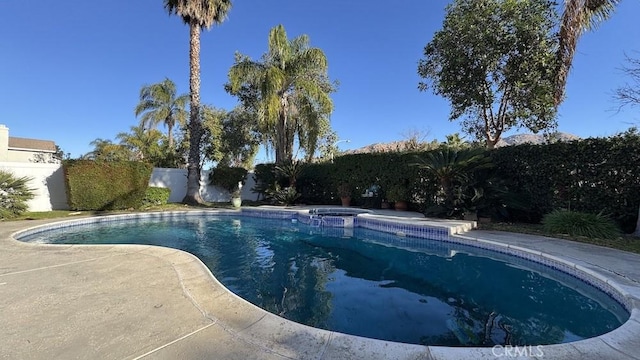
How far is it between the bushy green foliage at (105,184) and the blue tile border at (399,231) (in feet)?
5.89

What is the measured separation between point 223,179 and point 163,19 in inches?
369

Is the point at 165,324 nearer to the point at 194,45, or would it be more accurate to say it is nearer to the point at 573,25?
the point at 573,25

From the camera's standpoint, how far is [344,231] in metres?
10.4

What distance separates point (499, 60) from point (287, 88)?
1044 cm

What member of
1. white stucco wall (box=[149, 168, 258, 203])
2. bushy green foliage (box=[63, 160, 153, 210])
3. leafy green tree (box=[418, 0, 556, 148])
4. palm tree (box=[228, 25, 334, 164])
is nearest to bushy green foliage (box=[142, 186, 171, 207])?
bushy green foliage (box=[63, 160, 153, 210])

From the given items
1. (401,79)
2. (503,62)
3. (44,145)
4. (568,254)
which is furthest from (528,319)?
(44,145)

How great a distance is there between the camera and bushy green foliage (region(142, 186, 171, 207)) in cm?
1508

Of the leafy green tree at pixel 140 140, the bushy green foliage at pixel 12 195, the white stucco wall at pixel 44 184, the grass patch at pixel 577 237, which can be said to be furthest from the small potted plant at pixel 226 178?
the grass patch at pixel 577 237

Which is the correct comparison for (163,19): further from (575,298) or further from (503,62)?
(575,298)

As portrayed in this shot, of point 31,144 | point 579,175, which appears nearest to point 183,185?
point 579,175

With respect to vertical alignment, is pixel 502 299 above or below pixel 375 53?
below

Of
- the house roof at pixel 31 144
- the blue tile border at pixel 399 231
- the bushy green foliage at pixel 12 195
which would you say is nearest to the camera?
the blue tile border at pixel 399 231

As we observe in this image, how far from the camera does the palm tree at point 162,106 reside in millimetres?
27422

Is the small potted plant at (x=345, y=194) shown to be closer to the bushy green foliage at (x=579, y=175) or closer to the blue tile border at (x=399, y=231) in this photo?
the blue tile border at (x=399, y=231)
